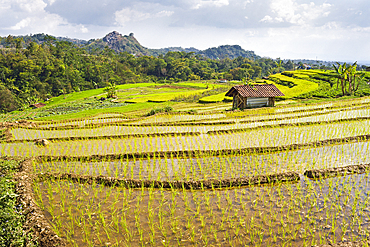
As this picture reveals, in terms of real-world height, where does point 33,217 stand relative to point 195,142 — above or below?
below

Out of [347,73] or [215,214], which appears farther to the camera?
[347,73]

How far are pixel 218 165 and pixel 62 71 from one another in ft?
169

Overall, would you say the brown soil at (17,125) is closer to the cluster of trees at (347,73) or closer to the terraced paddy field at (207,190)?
the terraced paddy field at (207,190)

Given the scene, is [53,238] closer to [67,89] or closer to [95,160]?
[95,160]

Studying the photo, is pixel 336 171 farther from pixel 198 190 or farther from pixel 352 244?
pixel 198 190

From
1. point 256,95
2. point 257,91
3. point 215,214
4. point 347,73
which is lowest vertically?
point 215,214

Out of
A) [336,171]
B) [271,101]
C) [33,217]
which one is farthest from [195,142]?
[271,101]

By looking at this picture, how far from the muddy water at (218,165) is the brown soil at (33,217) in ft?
3.26

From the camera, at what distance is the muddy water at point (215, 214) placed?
4180mm

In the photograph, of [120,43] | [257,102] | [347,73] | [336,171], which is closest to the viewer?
[336,171]

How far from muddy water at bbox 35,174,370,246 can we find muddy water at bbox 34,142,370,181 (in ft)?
2.78

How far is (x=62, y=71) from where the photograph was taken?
49812mm

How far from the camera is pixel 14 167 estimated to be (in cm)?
718

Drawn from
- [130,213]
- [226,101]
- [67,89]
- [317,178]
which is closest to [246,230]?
[130,213]
